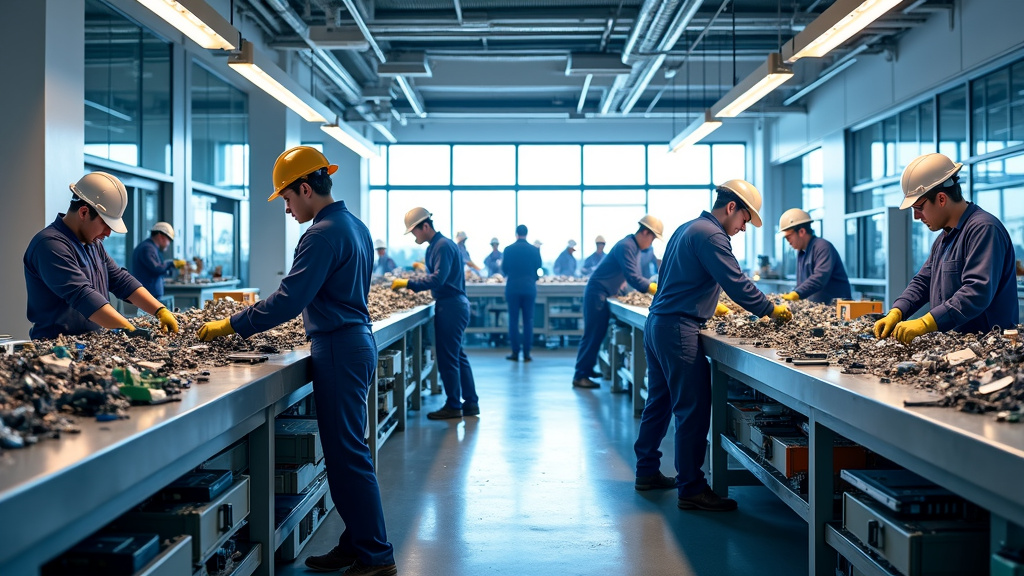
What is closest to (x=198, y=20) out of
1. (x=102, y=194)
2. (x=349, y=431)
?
(x=102, y=194)

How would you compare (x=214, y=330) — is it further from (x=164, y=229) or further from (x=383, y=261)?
Answer: (x=383, y=261)

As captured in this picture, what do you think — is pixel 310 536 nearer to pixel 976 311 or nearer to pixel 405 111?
pixel 976 311

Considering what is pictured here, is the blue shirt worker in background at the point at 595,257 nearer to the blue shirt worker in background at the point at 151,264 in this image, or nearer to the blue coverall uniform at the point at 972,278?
the blue shirt worker in background at the point at 151,264

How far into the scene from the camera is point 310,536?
3316 millimetres

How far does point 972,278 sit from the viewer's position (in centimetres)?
318

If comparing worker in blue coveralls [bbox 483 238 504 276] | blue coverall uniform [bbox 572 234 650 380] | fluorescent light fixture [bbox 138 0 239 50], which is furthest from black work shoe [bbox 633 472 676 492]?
worker in blue coveralls [bbox 483 238 504 276]

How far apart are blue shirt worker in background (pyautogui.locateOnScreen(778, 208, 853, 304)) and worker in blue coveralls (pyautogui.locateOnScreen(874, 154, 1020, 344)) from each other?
2.22 metres

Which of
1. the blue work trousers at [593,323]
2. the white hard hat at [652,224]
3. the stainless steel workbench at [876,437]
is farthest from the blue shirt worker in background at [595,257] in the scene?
the stainless steel workbench at [876,437]

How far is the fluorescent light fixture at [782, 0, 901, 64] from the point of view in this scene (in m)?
3.66

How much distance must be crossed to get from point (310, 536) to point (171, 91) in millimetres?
6526

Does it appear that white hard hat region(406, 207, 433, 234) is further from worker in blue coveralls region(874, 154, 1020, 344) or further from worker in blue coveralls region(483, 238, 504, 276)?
worker in blue coveralls region(483, 238, 504, 276)

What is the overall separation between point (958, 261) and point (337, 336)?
2617 mm

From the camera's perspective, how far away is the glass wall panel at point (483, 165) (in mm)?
14758

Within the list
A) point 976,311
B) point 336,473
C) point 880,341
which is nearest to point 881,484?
point 880,341
